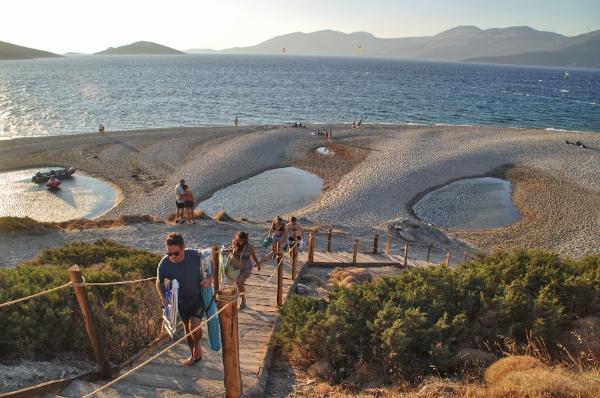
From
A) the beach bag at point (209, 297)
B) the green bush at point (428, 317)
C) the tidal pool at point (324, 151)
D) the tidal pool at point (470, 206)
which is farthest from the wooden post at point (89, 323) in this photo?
the tidal pool at point (324, 151)

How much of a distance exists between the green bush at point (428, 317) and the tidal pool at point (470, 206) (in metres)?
17.6

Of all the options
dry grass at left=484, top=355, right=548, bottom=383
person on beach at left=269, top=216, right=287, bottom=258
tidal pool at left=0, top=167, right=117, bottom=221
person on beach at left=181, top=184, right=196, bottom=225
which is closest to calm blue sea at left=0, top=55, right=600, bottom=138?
tidal pool at left=0, top=167, right=117, bottom=221

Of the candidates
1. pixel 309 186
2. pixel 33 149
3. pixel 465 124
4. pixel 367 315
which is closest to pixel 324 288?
pixel 367 315

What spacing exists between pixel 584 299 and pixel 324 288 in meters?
5.14

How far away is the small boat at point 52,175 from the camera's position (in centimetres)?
2747

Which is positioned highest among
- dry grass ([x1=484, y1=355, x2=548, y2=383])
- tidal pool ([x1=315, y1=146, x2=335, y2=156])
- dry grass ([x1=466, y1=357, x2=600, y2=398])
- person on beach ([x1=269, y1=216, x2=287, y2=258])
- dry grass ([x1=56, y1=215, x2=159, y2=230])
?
dry grass ([x1=466, y1=357, x2=600, y2=398])

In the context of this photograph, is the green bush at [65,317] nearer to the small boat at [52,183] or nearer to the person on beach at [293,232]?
the person on beach at [293,232]

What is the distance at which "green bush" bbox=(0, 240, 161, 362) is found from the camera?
17.7ft

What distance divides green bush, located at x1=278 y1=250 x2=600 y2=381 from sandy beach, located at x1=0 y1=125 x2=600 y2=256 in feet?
43.4

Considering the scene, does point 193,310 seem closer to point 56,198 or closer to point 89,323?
point 89,323

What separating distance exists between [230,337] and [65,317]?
2.80 m

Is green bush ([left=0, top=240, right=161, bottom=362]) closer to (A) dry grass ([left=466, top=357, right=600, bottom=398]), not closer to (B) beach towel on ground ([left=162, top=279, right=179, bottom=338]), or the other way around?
(B) beach towel on ground ([left=162, top=279, right=179, bottom=338])

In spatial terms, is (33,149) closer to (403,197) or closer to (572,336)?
(403,197)

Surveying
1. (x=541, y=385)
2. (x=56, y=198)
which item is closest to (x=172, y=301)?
(x=541, y=385)
